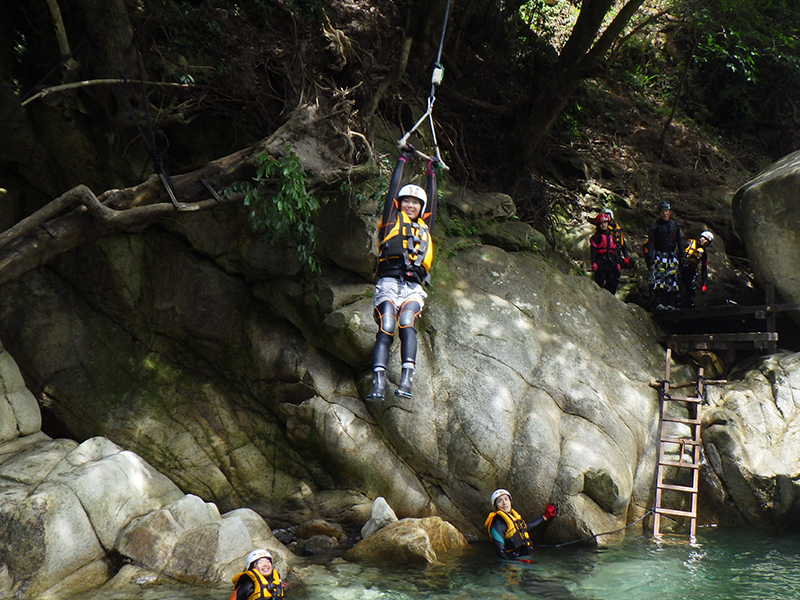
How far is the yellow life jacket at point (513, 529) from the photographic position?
7020mm

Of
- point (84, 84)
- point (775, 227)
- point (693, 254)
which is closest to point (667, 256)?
point (693, 254)

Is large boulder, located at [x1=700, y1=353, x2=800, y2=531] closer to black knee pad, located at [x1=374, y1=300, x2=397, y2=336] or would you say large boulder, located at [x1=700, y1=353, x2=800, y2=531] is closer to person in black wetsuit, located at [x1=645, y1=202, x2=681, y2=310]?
person in black wetsuit, located at [x1=645, y1=202, x2=681, y2=310]

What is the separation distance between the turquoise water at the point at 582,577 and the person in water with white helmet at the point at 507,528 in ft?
0.59

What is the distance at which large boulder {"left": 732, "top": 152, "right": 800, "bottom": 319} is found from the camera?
9258 mm

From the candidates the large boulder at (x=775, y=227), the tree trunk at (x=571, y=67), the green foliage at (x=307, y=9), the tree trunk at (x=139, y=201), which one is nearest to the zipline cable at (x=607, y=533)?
the large boulder at (x=775, y=227)

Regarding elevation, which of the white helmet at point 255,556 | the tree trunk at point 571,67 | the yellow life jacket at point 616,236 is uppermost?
the tree trunk at point 571,67

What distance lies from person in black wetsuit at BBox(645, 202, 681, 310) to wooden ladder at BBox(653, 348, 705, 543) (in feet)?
5.69

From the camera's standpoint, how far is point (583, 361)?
869 cm

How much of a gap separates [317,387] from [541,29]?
9890 mm

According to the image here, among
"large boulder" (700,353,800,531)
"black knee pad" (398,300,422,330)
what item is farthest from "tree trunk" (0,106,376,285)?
"large boulder" (700,353,800,531)

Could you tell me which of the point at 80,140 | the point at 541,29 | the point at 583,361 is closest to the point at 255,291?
the point at 80,140

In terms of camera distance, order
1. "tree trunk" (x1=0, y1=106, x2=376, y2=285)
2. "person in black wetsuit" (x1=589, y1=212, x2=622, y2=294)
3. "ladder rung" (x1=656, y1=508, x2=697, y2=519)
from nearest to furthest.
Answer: "tree trunk" (x1=0, y1=106, x2=376, y2=285) → "ladder rung" (x1=656, y1=508, x2=697, y2=519) → "person in black wetsuit" (x1=589, y1=212, x2=622, y2=294)

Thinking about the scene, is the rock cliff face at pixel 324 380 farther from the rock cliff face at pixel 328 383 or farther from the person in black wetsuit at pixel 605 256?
the person in black wetsuit at pixel 605 256

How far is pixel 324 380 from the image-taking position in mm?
8281
